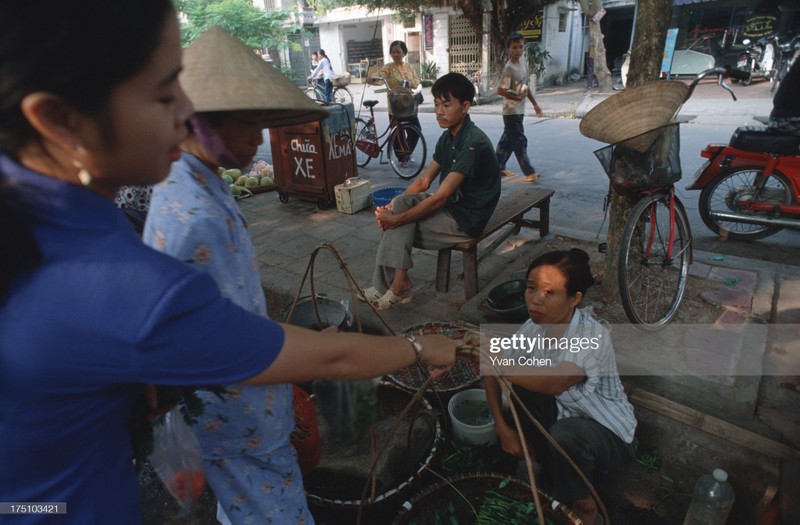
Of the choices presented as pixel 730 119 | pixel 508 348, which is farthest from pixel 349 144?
pixel 730 119

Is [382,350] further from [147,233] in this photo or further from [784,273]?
[784,273]

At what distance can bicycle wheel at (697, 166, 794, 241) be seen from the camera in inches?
168

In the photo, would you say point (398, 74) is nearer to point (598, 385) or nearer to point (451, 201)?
point (451, 201)

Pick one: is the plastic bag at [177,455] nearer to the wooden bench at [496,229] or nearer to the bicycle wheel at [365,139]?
the wooden bench at [496,229]

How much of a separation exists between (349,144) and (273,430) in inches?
196

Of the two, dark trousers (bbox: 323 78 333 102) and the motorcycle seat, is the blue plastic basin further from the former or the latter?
dark trousers (bbox: 323 78 333 102)

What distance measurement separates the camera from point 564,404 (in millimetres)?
2135

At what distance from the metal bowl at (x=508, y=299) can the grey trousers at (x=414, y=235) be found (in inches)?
17.0

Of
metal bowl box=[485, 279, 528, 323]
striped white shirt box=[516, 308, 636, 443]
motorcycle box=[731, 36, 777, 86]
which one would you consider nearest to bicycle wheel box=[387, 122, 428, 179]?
metal bowl box=[485, 279, 528, 323]

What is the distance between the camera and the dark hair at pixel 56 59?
1.92ft

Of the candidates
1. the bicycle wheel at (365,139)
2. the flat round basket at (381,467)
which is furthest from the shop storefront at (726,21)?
the flat round basket at (381,467)

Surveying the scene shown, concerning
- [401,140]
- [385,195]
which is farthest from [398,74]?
[385,195]

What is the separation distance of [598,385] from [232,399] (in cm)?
146

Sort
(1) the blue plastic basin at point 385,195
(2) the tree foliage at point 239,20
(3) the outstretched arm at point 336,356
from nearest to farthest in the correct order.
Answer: (3) the outstretched arm at point 336,356 → (1) the blue plastic basin at point 385,195 → (2) the tree foliage at point 239,20
